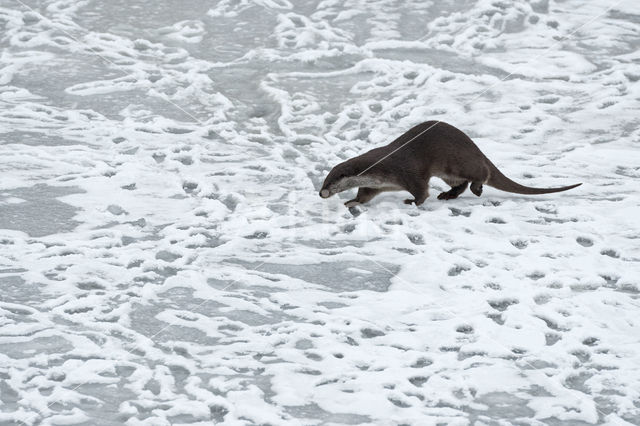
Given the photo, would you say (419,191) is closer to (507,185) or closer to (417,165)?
(417,165)

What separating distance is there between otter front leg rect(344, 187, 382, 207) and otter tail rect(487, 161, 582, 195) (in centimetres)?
76

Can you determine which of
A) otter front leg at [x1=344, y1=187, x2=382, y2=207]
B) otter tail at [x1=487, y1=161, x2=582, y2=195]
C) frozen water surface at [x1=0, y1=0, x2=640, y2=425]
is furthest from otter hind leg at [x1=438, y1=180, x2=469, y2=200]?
otter front leg at [x1=344, y1=187, x2=382, y2=207]

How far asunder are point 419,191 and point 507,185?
63 centimetres

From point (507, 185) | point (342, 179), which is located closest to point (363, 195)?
point (342, 179)

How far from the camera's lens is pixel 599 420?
416 centimetres

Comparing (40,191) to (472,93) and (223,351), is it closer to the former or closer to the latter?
(223,351)

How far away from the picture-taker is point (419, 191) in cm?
618

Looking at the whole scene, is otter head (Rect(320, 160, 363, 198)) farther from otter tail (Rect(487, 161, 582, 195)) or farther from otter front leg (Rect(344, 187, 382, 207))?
otter tail (Rect(487, 161, 582, 195))

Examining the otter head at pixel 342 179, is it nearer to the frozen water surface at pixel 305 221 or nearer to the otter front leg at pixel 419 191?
the frozen water surface at pixel 305 221

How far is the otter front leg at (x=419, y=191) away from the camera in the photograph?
242 inches

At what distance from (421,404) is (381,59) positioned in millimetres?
5191

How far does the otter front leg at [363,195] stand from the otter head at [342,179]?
0.47ft

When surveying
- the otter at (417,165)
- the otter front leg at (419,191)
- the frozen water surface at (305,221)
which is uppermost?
the otter at (417,165)

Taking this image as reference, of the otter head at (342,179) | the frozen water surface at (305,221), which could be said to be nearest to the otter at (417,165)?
the otter head at (342,179)
